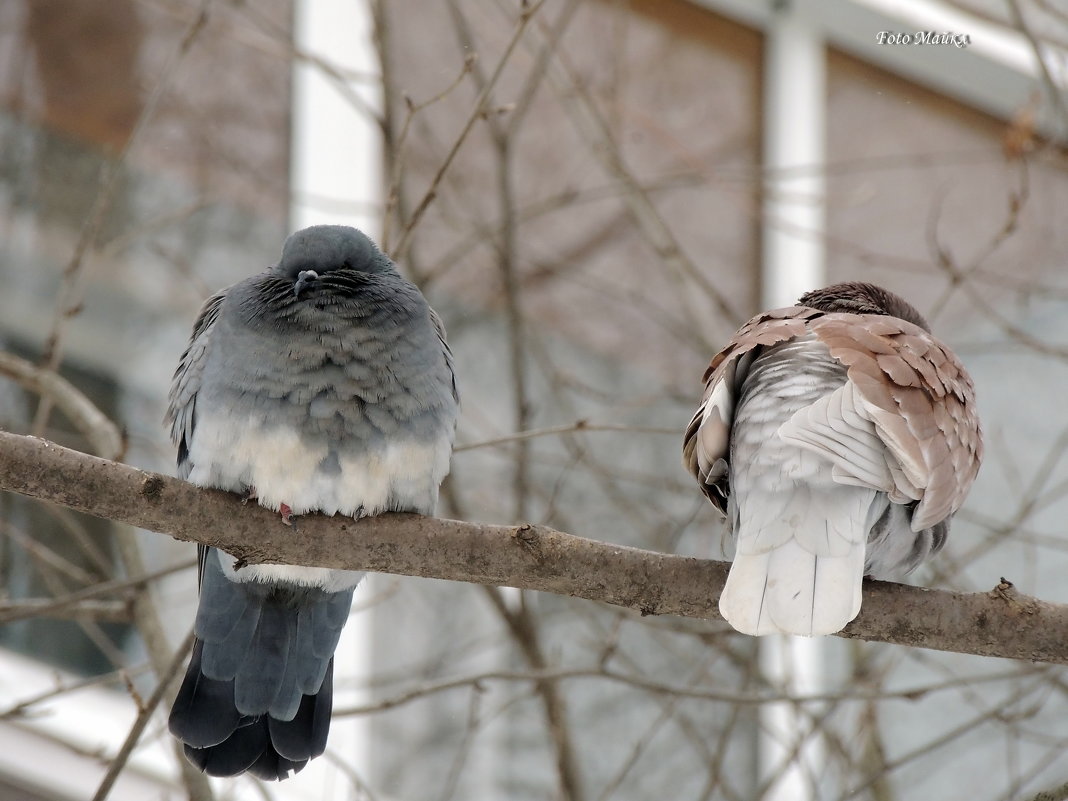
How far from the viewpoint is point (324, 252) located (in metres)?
1.97

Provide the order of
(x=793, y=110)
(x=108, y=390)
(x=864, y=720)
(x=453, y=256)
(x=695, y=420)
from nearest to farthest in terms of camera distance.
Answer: (x=695, y=420) → (x=864, y=720) → (x=453, y=256) → (x=108, y=390) → (x=793, y=110)

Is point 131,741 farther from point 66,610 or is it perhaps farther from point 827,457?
point 827,457

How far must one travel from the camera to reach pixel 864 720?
2.70 metres

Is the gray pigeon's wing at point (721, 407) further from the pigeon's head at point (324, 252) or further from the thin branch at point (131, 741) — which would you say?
the thin branch at point (131, 741)

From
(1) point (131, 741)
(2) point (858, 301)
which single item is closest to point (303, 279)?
(1) point (131, 741)

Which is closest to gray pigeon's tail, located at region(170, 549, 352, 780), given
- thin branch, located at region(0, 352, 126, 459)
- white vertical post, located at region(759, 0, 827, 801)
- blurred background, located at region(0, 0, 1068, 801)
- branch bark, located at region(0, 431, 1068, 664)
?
branch bark, located at region(0, 431, 1068, 664)

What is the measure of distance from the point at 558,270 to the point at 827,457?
8.46 ft

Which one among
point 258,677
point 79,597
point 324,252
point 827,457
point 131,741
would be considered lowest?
point 131,741

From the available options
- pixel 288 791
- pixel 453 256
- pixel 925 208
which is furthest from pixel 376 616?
pixel 925 208

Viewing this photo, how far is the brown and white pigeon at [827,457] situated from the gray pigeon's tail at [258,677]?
70 cm

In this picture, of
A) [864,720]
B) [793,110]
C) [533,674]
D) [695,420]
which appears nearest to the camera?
[695,420]

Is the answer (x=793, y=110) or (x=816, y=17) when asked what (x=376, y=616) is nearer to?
(x=793, y=110)

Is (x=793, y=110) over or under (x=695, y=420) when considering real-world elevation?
over

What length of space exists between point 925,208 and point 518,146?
1.87 meters
